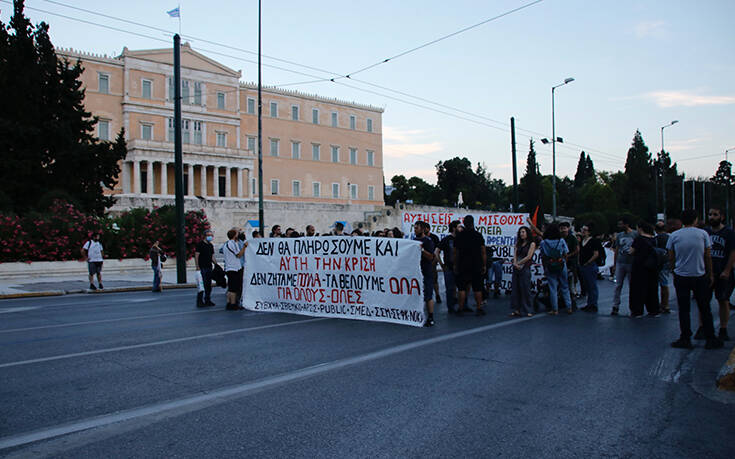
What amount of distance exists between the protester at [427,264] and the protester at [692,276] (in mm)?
3880

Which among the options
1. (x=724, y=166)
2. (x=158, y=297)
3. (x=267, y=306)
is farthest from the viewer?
(x=724, y=166)

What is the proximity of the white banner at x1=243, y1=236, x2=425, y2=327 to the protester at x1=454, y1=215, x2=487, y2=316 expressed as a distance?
52.6 inches

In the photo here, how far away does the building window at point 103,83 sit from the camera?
198 ft

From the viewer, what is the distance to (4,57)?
96.3 ft

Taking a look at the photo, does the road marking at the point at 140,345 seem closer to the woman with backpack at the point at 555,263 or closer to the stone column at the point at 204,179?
the woman with backpack at the point at 555,263

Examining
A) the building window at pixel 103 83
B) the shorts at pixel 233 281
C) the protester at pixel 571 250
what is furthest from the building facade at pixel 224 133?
the protester at pixel 571 250

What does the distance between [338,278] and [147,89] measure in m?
59.2

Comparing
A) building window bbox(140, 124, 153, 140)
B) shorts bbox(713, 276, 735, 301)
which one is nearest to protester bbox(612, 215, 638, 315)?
shorts bbox(713, 276, 735, 301)

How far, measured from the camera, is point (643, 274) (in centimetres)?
1110

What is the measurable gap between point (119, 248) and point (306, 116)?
51.8 metres

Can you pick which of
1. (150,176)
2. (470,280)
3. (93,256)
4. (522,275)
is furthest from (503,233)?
(150,176)

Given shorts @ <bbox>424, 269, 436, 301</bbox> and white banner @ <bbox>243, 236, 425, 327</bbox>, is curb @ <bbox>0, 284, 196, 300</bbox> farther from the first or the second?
shorts @ <bbox>424, 269, 436, 301</bbox>

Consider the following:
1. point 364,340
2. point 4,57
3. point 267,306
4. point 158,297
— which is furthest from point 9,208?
point 364,340

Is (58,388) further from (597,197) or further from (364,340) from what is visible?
(597,197)
